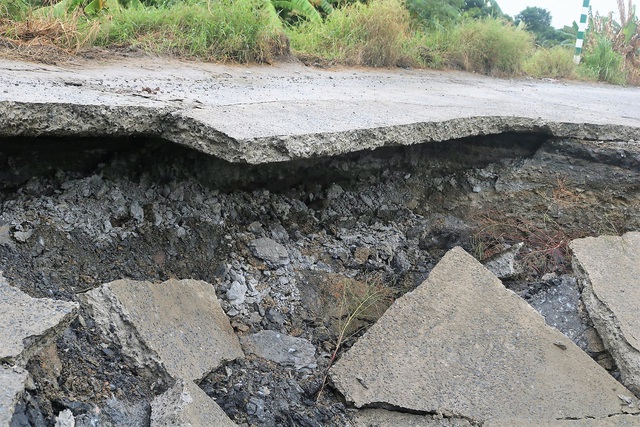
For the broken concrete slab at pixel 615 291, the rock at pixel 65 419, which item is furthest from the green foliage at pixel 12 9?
the broken concrete slab at pixel 615 291

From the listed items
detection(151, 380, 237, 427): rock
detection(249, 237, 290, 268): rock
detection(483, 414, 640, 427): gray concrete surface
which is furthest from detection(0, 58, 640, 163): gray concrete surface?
detection(483, 414, 640, 427): gray concrete surface

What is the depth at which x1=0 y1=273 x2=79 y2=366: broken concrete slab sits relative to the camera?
1.81 meters

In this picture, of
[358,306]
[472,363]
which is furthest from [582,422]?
[358,306]

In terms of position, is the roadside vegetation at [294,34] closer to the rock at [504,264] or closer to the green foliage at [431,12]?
the green foliage at [431,12]

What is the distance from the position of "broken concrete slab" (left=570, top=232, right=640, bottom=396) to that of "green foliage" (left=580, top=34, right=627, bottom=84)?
7.81 meters

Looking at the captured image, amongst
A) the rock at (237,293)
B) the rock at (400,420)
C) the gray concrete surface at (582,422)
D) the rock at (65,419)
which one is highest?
the rock at (65,419)

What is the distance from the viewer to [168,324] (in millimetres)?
2426

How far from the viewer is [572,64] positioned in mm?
10188

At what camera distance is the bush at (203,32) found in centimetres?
536

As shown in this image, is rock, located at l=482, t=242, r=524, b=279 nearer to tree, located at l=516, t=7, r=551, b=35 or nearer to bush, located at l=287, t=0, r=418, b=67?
bush, located at l=287, t=0, r=418, b=67

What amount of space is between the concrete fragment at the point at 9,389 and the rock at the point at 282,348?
1018 millimetres

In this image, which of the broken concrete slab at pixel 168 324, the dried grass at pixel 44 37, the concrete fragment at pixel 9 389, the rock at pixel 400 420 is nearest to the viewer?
the concrete fragment at pixel 9 389

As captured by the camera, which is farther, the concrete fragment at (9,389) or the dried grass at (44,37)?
the dried grass at (44,37)

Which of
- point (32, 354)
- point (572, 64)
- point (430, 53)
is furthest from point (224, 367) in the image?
point (572, 64)
